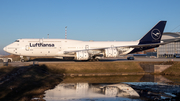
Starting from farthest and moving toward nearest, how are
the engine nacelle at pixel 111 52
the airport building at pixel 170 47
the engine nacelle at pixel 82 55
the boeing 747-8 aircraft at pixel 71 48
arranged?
the airport building at pixel 170 47, the boeing 747-8 aircraft at pixel 71 48, the engine nacelle at pixel 111 52, the engine nacelle at pixel 82 55

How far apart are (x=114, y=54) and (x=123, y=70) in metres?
4.40

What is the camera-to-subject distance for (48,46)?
3816cm

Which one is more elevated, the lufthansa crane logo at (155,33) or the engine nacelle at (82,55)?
the lufthansa crane logo at (155,33)

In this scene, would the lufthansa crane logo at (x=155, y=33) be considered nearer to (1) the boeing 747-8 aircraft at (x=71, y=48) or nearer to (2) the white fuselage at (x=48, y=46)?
(1) the boeing 747-8 aircraft at (x=71, y=48)

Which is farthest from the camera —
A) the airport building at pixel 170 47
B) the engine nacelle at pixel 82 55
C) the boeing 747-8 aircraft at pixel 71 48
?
the airport building at pixel 170 47

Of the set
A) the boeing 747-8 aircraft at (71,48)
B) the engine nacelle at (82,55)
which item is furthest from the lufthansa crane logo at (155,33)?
the engine nacelle at (82,55)

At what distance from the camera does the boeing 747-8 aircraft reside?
123ft

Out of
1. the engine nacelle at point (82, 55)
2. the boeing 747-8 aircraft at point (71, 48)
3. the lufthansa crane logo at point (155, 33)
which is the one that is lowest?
the engine nacelle at point (82, 55)

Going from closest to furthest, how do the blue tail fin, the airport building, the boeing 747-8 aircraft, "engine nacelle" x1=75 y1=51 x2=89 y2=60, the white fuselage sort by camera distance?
1. "engine nacelle" x1=75 y1=51 x2=89 y2=60
2. the boeing 747-8 aircraft
3. the white fuselage
4. the blue tail fin
5. the airport building

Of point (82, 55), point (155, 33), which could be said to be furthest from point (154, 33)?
point (82, 55)

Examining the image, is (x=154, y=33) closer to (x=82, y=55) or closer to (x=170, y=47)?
(x=82, y=55)

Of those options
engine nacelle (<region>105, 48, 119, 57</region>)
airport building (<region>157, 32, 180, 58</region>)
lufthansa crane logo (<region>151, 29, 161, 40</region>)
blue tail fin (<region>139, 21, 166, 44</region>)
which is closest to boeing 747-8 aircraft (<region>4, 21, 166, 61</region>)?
engine nacelle (<region>105, 48, 119, 57</region>)

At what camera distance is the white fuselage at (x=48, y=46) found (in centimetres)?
3775

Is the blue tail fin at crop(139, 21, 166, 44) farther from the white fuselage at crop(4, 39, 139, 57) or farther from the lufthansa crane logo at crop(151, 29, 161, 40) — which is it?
the white fuselage at crop(4, 39, 139, 57)
